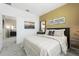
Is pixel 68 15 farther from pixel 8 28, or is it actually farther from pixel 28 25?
pixel 8 28

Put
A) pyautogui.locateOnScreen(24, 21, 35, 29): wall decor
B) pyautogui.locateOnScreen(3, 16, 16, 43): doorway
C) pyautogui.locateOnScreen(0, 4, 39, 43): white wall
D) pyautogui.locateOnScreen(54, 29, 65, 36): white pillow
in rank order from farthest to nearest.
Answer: pyautogui.locateOnScreen(54, 29, 65, 36): white pillow
pyautogui.locateOnScreen(24, 21, 35, 29): wall decor
pyautogui.locateOnScreen(0, 4, 39, 43): white wall
pyautogui.locateOnScreen(3, 16, 16, 43): doorway

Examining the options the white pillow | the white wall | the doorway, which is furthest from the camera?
the white pillow

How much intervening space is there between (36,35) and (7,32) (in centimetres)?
104

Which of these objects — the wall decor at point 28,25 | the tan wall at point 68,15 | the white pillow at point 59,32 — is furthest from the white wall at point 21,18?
the white pillow at point 59,32

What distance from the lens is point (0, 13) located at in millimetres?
2248

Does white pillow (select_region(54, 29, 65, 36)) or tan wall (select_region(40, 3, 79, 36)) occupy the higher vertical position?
tan wall (select_region(40, 3, 79, 36))

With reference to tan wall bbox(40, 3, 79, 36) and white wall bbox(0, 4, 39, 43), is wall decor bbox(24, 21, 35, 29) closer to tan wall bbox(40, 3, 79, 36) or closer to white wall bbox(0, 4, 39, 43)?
white wall bbox(0, 4, 39, 43)

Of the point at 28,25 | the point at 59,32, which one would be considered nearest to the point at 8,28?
the point at 28,25

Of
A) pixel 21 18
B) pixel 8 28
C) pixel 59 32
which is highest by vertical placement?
pixel 21 18

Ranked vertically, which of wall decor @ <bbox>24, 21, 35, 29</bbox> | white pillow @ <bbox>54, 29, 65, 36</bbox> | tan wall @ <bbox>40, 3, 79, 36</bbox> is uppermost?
tan wall @ <bbox>40, 3, 79, 36</bbox>

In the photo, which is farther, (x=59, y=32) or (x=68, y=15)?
(x=59, y=32)

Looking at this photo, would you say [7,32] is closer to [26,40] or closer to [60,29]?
[26,40]

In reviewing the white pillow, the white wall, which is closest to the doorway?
the white wall

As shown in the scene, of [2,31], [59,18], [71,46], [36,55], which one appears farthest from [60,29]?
[2,31]
